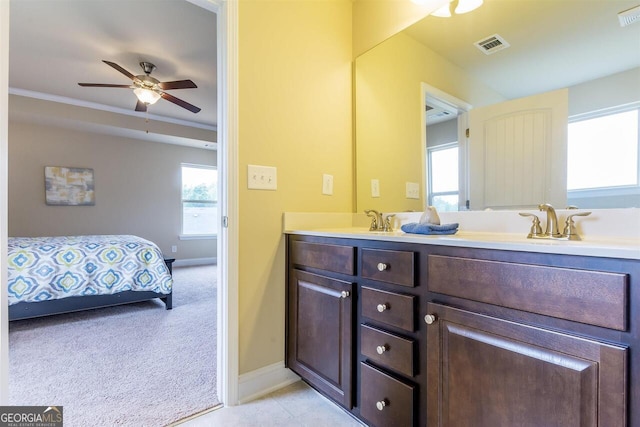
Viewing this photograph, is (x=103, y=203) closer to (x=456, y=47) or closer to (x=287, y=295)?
(x=287, y=295)

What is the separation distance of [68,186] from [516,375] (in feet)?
18.9

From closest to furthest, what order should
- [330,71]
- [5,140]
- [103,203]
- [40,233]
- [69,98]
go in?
1. [5,140]
2. [330,71]
3. [69,98]
4. [40,233]
5. [103,203]

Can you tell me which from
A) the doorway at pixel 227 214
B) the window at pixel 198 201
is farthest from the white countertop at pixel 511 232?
the window at pixel 198 201

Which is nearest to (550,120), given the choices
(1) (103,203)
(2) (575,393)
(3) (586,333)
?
(3) (586,333)

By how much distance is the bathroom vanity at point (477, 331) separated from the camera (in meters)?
0.64

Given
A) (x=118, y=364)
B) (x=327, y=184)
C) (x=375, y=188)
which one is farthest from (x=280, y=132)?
(x=118, y=364)

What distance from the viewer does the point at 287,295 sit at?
1.62 m

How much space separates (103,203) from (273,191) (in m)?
4.55

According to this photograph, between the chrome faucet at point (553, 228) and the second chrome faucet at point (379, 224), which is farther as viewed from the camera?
the second chrome faucet at point (379, 224)

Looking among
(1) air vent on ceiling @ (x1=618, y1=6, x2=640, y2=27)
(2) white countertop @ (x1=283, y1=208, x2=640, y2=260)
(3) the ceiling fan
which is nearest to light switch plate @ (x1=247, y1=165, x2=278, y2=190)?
(2) white countertop @ (x1=283, y1=208, x2=640, y2=260)

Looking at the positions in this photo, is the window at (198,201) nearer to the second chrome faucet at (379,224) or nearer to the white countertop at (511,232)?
the white countertop at (511,232)

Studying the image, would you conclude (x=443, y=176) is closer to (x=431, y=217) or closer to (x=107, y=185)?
(x=431, y=217)

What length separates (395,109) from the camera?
1807 mm

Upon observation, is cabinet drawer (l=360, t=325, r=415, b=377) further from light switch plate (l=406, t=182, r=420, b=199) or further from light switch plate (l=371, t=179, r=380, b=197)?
light switch plate (l=371, t=179, r=380, b=197)
